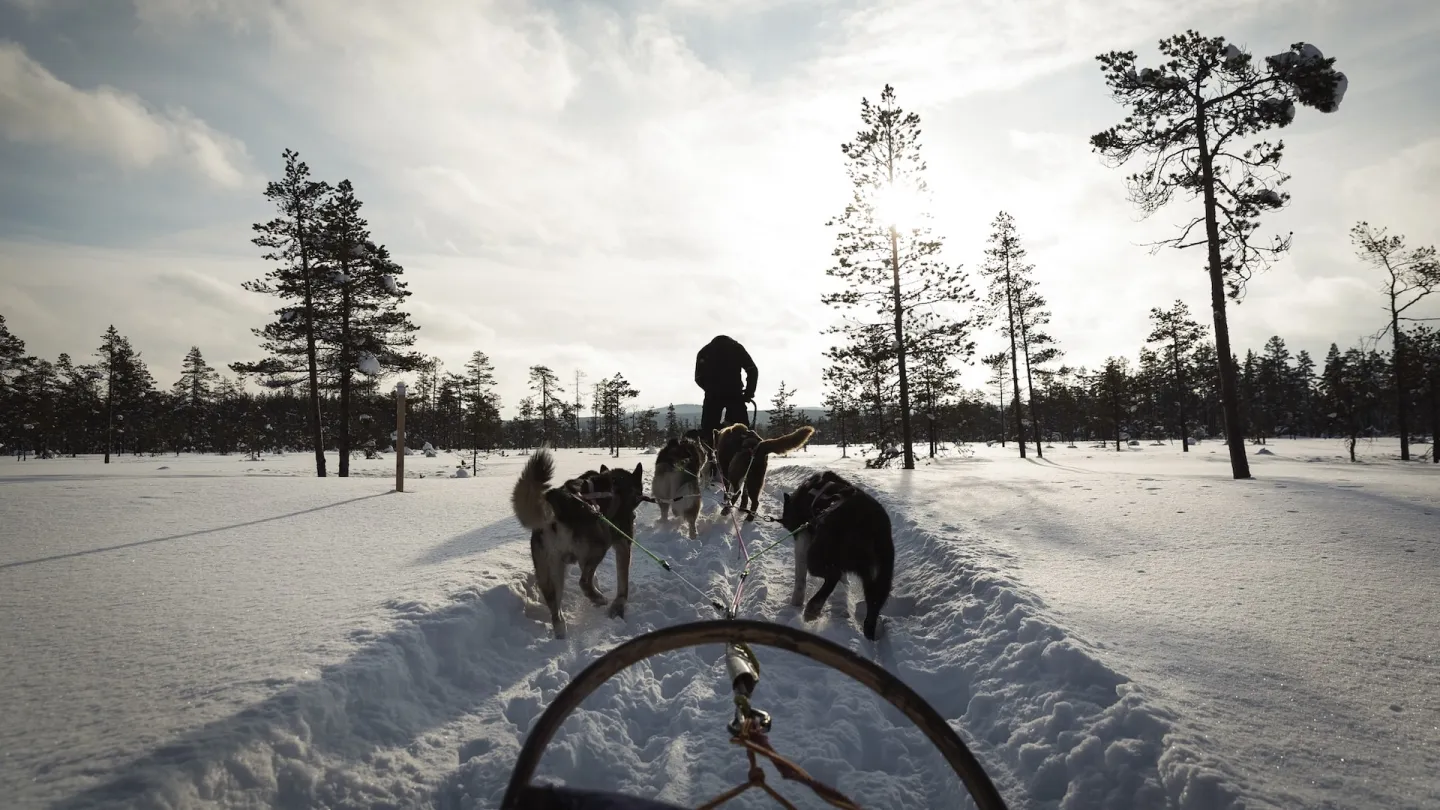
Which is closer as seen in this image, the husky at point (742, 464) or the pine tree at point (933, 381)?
the husky at point (742, 464)

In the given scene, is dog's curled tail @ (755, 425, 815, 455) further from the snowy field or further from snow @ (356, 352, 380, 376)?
snow @ (356, 352, 380, 376)

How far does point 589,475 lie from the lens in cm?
543

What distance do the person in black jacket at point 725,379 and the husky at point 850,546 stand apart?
306 inches

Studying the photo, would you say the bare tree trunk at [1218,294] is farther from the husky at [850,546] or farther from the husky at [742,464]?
the husky at [850,546]

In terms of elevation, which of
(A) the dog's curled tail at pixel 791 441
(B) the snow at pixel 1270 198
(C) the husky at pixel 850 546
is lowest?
(C) the husky at pixel 850 546

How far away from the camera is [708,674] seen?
13.1 ft

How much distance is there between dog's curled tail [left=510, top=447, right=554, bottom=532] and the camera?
14.2 feet

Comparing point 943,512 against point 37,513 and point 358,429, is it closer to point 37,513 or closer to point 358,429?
point 37,513

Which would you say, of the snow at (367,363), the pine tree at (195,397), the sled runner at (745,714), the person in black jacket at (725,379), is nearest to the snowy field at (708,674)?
the sled runner at (745,714)

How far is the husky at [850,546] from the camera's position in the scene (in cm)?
444

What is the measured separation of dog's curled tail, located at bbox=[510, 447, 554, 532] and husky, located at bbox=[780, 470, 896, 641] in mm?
2044

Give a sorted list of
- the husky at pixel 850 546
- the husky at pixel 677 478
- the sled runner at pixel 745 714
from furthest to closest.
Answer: the husky at pixel 677 478 → the husky at pixel 850 546 → the sled runner at pixel 745 714

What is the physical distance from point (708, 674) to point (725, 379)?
920 centimetres

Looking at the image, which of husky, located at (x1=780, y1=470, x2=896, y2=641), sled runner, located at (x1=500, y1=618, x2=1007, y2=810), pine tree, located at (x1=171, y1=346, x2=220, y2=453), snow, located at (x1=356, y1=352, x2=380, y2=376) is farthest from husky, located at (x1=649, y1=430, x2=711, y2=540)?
pine tree, located at (x1=171, y1=346, x2=220, y2=453)
